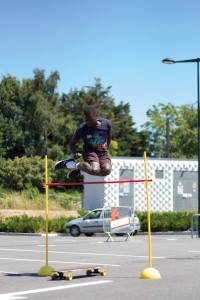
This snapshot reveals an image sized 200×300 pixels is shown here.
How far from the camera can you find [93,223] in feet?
110

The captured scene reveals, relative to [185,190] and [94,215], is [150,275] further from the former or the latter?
[185,190]

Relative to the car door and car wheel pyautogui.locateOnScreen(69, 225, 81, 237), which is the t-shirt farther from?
car wheel pyautogui.locateOnScreen(69, 225, 81, 237)

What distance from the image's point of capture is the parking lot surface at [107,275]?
1125 cm

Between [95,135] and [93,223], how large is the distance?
20743 mm

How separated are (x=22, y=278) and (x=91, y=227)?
786 inches

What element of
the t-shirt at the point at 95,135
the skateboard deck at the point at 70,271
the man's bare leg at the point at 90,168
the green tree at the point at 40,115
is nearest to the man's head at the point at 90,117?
the t-shirt at the point at 95,135

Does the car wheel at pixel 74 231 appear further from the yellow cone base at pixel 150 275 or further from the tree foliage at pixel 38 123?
the tree foliage at pixel 38 123

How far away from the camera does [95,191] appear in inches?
1786

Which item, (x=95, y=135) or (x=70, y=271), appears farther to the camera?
(x=70, y=271)

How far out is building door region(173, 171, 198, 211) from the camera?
47531 millimetres

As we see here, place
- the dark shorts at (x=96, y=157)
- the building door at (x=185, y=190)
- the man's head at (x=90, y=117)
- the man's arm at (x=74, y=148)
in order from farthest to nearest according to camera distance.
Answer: the building door at (x=185, y=190)
the man's arm at (x=74, y=148)
the man's head at (x=90, y=117)
the dark shorts at (x=96, y=157)

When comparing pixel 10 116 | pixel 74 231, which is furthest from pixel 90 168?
pixel 10 116

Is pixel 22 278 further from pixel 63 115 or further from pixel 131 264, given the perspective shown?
pixel 63 115

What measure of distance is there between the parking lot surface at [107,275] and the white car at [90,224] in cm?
1022
